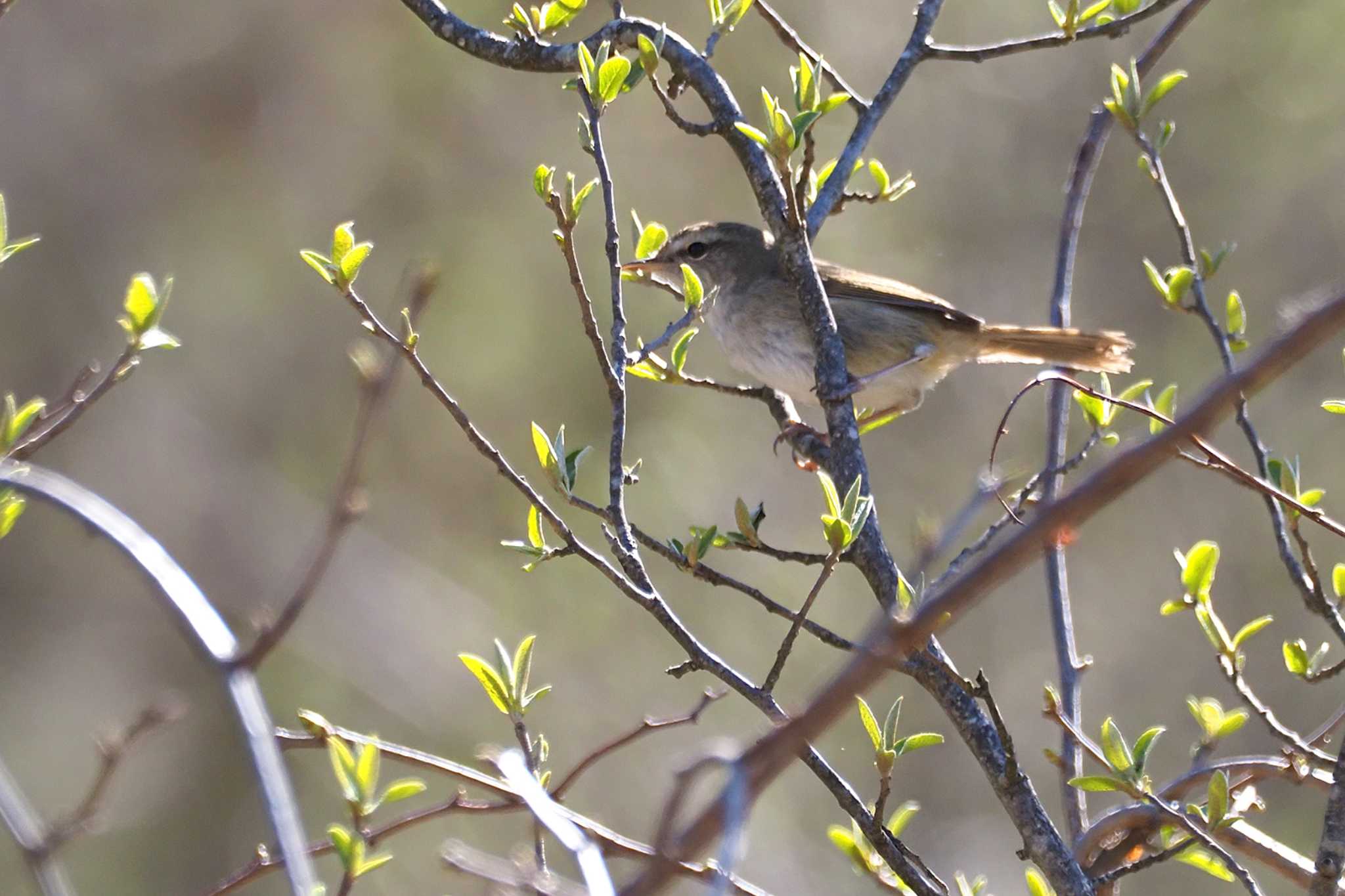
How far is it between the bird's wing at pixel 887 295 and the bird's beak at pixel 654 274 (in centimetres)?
60

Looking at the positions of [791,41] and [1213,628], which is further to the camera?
[791,41]

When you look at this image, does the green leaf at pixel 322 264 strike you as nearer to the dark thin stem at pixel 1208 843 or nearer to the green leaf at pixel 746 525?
the green leaf at pixel 746 525

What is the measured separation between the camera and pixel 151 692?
9.05 meters

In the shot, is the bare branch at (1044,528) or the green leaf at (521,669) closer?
the bare branch at (1044,528)

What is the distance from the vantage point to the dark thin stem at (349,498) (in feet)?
3.90

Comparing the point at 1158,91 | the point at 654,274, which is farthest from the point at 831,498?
the point at 654,274

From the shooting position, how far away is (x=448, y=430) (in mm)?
9023

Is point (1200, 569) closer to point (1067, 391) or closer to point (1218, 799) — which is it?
point (1218, 799)

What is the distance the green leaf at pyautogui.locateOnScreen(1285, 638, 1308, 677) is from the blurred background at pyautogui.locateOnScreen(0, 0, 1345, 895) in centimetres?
614

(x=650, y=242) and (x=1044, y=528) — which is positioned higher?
(x=650, y=242)

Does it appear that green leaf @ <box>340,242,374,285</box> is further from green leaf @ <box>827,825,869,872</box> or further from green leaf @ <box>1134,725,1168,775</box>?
green leaf @ <box>1134,725,1168,775</box>

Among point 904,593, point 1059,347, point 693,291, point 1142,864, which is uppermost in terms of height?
point 1059,347

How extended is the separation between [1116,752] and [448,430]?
719cm

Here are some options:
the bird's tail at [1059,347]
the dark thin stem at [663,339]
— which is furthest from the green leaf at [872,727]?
the bird's tail at [1059,347]
